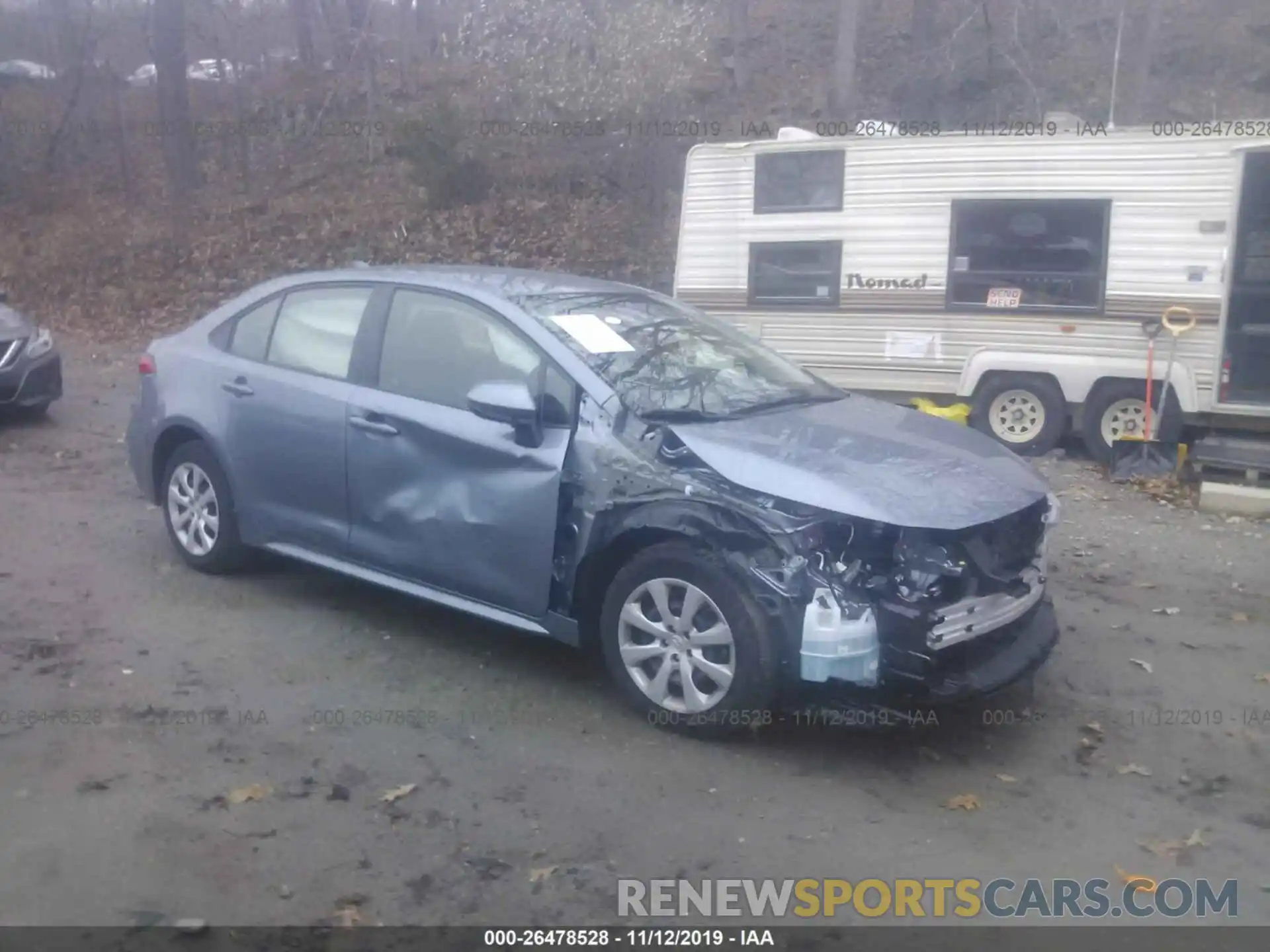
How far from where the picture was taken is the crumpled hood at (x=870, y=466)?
471 cm

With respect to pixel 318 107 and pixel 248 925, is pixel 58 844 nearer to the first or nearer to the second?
pixel 248 925

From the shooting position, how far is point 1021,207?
11188 mm

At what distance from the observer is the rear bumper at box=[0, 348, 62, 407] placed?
10758 millimetres

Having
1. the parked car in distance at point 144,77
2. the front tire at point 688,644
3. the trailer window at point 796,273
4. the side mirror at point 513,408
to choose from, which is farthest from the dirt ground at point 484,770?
the parked car in distance at point 144,77

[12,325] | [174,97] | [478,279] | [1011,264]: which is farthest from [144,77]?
[478,279]

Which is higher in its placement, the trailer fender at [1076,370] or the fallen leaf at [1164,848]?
the trailer fender at [1076,370]

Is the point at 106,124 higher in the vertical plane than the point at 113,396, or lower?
higher

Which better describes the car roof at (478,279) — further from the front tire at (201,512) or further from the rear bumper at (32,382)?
the rear bumper at (32,382)

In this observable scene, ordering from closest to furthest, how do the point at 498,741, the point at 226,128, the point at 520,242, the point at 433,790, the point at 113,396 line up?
the point at 433,790 → the point at 498,741 → the point at 113,396 → the point at 520,242 → the point at 226,128

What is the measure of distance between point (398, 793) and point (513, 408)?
1.55 m

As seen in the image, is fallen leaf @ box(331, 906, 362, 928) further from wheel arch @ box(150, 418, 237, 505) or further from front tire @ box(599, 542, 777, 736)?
wheel arch @ box(150, 418, 237, 505)

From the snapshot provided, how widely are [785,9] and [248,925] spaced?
27251 mm

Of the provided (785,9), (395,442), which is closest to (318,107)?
(785,9)

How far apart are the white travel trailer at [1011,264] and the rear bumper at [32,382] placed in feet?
18.8
